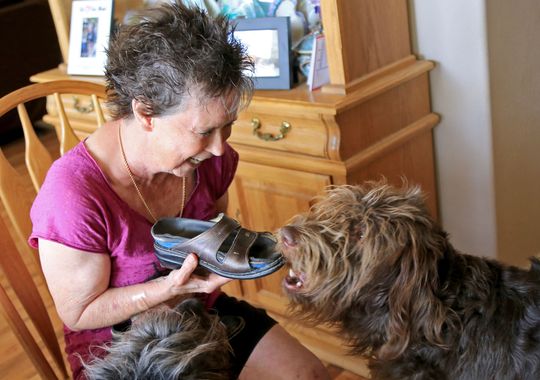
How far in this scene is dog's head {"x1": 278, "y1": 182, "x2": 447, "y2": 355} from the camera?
45.4 inches

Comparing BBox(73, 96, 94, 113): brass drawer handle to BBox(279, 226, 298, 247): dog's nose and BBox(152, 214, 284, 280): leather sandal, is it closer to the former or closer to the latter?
BBox(152, 214, 284, 280): leather sandal

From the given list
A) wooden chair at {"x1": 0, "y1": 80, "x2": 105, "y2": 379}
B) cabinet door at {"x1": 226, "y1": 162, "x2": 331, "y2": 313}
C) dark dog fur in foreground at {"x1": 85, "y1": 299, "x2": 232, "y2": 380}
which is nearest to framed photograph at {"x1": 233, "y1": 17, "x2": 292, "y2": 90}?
cabinet door at {"x1": 226, "y1": 162, "x2": 331, "y2": 313}

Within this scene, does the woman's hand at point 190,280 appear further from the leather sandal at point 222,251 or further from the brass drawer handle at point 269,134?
the brass drawer handle at point 269,134

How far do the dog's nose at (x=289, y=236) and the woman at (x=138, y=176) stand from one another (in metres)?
0.16

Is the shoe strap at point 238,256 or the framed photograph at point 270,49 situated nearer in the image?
the shoe strap at point 238,256

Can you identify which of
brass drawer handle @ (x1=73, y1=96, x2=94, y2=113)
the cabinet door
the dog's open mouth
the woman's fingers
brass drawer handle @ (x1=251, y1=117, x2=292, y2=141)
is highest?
brass drawer handle @ (x1=73, y1=96, x2=94, y2=113)

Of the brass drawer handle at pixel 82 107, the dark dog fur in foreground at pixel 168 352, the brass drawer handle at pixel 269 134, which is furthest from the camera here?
the brass drawer handle at pixel 82 107

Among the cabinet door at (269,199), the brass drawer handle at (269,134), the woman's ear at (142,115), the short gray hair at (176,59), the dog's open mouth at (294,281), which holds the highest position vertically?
the short gray hair at (176,59)

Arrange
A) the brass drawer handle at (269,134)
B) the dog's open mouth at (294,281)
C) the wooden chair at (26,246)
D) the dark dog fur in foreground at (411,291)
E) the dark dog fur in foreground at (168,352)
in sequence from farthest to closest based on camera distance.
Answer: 1. the brass drawer handle at (269,134)
2. the wooden chair at (26,246)
3. the dog's open mouth at (294,281)
4. the dark dog fur in foreground at (411,291)
5. the dark dog fur in foreground at (168,352)

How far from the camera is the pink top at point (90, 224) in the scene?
1265 millimetres

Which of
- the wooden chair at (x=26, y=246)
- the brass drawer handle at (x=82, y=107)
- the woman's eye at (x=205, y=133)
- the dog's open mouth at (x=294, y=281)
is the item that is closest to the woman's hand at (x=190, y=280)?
the dog's open mouth at (x=294, y=281)

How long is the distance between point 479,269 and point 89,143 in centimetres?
84

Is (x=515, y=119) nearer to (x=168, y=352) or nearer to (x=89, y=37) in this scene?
(x=168, y=352)

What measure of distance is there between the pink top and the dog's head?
0.31m
